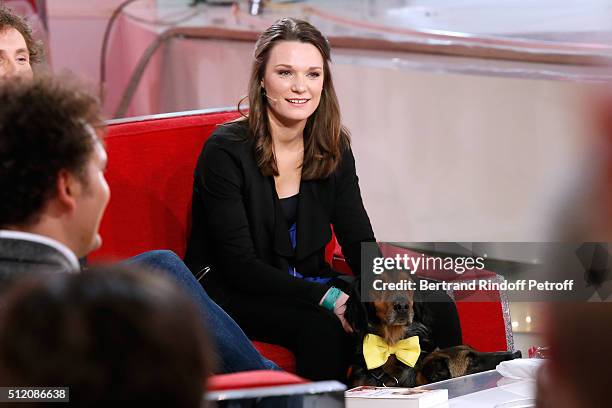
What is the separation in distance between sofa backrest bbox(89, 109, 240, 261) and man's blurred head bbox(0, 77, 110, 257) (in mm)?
1606

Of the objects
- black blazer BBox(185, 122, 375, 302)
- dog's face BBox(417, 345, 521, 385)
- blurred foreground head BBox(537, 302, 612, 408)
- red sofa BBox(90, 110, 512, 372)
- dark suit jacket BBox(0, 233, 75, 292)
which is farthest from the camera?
red sofa BBox(90, 110, 512, 372)

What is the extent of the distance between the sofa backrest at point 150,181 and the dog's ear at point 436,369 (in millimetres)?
929

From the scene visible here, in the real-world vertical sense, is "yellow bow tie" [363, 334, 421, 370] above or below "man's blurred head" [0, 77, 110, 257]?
below

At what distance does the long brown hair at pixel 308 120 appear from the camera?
3.04 metres

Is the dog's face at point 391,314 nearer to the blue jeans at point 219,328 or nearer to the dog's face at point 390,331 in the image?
the dog's face at point 390,331

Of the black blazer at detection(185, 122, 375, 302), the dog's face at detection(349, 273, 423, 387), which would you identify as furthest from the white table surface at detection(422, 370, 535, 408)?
the black blazer at detection(185, 122, 375, 302)

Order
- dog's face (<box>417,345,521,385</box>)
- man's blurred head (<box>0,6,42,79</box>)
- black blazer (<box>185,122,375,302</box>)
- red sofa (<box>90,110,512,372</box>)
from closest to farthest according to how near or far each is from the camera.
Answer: dog's face (<box>417,345,521,385</box>) → man's blurred head (<box>0,6,42,79</box>) → black blazer (<box>185,122,375,302</box>) → red sofa (<box>90,110,512,372</box>)

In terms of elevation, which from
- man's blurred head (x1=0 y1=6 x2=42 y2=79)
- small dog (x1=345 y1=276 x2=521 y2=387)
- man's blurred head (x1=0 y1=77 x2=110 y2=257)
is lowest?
small dog (x1=345 y1=276 x2=521 y2=387)

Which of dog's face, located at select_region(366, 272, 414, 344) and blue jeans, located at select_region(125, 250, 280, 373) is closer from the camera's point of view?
blue jeans, located at select_region(125, 250, 280, 373)

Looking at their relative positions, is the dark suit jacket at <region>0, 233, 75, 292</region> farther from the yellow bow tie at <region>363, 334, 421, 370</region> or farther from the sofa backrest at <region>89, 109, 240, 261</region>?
the sofa backrest at <region>89, 109, 240, 261</region>

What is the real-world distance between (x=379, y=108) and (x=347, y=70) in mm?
253

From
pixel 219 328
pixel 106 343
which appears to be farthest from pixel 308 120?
pixel 106 343

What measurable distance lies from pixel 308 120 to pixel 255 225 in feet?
1.30

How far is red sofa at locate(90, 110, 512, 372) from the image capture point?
3016 mm
